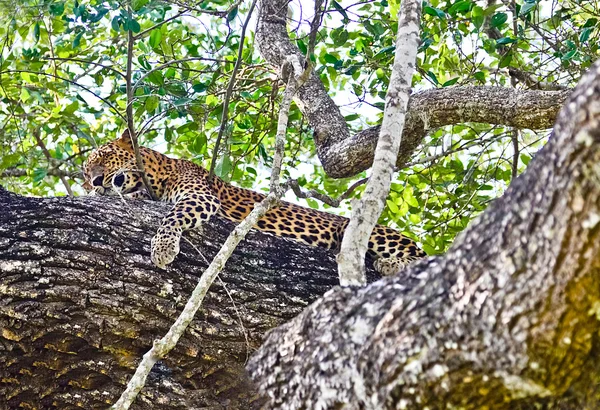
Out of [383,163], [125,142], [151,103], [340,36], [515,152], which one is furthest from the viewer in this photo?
[125,142]

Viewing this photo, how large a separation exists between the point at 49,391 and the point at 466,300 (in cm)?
241

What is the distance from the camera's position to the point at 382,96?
608 cm

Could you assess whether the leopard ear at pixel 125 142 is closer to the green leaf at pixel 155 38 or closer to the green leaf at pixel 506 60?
the green leaf at pixel 155 38

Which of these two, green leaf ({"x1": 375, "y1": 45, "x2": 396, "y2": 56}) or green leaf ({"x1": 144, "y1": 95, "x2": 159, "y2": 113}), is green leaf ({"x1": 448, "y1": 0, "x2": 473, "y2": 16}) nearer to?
green leaf ({"x1": 375, "y1": 45, "x2": 396, "y2": 56})

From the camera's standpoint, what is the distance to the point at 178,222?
472 centimetres

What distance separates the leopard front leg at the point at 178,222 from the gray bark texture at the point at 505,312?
1.91m

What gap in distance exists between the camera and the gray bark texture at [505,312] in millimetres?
1877

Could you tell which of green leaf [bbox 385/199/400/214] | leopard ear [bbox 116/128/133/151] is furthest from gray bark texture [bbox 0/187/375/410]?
leopard ear [bbox 116/128/133/151]

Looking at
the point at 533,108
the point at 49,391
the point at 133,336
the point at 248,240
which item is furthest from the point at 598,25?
the point at 49,391

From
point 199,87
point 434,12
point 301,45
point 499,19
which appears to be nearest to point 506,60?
point 499,19

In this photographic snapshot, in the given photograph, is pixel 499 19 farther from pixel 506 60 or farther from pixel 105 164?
pixel 105 164

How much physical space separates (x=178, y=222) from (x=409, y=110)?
1485mm

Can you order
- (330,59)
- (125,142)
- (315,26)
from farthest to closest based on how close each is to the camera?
(125,142)
(330,59)
(315,26)

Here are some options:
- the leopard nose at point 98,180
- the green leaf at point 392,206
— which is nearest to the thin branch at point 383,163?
the green leaf at point 392,206
